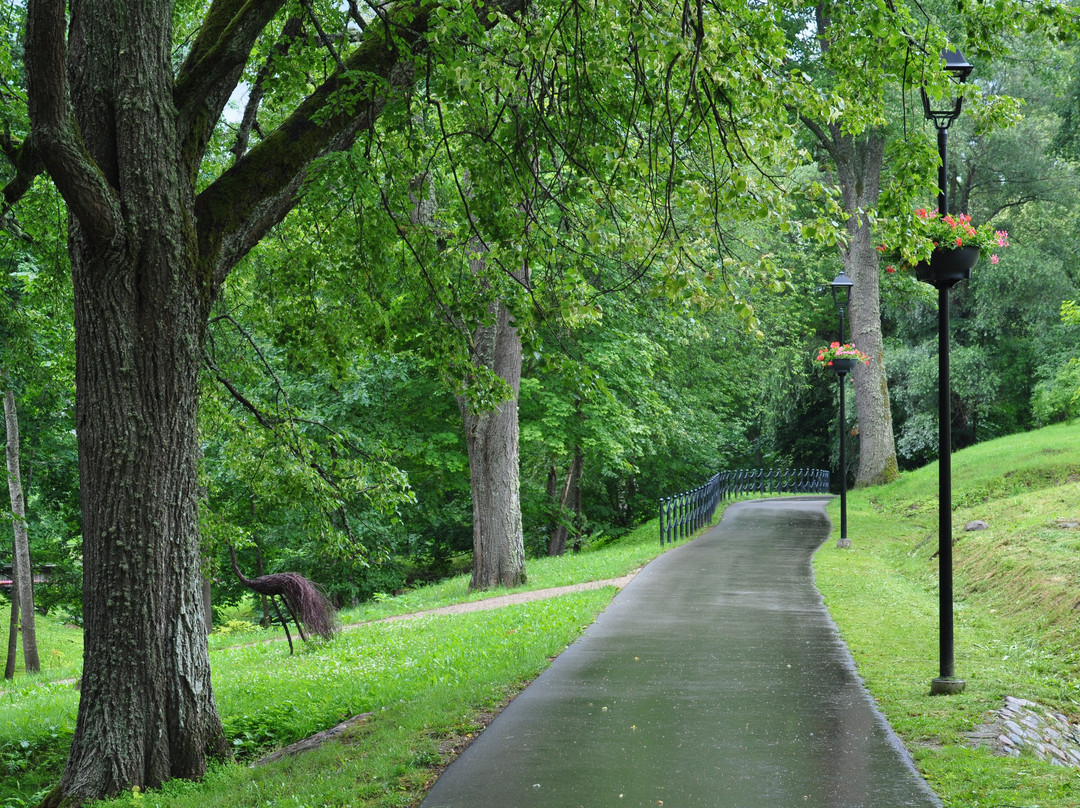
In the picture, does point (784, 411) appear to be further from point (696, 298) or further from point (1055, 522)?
point (696, 298)

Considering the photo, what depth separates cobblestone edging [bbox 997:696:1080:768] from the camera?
6203 mm

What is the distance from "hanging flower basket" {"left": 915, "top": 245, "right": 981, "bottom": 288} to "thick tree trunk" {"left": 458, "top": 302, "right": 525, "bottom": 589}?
33.1ft

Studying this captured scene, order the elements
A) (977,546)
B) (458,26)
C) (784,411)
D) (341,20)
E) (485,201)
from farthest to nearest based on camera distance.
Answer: (784,411) < (977,546) < (341,20) < (485,201) < (458,26)

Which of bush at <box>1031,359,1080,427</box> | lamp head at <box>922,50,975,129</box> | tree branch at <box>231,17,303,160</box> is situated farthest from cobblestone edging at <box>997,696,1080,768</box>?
bush at <box>1031,359,1080,427</box>

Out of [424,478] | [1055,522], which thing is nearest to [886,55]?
[1055,522]

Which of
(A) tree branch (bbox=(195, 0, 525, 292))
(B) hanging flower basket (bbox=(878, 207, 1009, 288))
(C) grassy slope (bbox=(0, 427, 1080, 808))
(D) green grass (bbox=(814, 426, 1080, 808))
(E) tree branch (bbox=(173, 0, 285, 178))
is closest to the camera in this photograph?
(D) green grass (bbox=(814, 426, 1080, 808))

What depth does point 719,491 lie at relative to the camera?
101 feet

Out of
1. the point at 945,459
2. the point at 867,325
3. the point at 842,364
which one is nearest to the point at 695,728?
the point at 945,459

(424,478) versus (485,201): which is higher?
(485,201)

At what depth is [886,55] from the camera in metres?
7.21

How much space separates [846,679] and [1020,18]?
5.30 metres

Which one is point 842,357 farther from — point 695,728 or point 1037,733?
point 695,728

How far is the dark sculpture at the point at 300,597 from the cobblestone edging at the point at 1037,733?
24.7 ft

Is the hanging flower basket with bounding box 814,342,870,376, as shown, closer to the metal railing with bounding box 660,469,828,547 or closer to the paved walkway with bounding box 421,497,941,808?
the metal railing with bounding box 660,469,828,547
